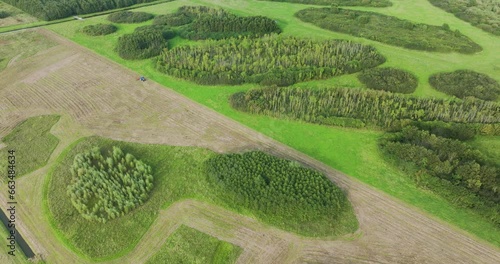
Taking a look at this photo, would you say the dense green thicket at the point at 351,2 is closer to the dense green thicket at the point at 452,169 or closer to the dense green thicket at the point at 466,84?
the dense green thicket at the point at 466,84

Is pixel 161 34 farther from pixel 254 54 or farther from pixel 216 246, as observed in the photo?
pixel 216 246

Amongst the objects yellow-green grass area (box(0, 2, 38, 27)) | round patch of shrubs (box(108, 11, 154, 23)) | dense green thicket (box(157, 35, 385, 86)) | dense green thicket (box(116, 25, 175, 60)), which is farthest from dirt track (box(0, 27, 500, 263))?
round patch of shrubs (box(108, 11, 154, 23))

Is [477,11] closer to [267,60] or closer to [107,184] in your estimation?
[267,60]

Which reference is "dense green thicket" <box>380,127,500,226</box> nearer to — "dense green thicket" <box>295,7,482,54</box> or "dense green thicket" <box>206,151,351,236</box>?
"dense green thicket" <box>206,151,351,236</box>

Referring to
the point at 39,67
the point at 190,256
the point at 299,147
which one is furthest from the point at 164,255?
the point at 39,67

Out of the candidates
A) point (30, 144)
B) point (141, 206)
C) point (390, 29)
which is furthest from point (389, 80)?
point (30, 144)
